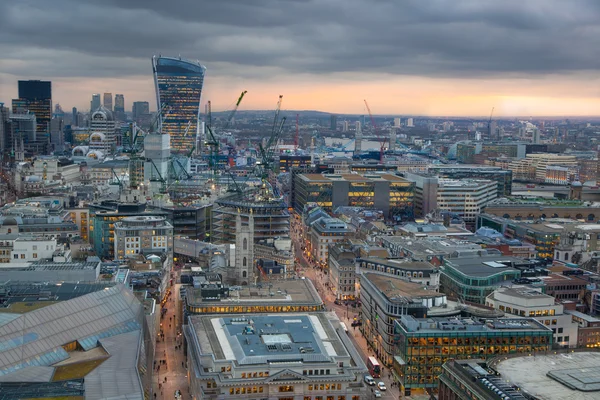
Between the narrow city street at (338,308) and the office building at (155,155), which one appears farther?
the office building at (155,155)

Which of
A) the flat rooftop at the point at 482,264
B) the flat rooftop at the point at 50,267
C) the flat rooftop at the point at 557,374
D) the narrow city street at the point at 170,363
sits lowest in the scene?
the narrow city street at the point at 170,363

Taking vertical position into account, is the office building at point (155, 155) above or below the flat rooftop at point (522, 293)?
above

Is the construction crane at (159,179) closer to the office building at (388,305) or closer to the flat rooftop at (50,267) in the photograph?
the flat rooftop at (50,267)

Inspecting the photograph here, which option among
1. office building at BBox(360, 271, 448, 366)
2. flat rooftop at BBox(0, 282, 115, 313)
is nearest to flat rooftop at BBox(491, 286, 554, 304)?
office building at BBox(360, 271, 448, 366)

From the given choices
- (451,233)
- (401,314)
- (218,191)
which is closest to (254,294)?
(401,314)

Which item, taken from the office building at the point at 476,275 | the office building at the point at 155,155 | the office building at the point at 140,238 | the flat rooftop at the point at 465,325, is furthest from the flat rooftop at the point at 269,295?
the office building at the point at 155,155

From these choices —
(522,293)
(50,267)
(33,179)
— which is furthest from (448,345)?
(33,179)

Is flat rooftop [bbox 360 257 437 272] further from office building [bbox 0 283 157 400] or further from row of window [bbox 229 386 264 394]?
row of window [bbox 229 386 264 394]
